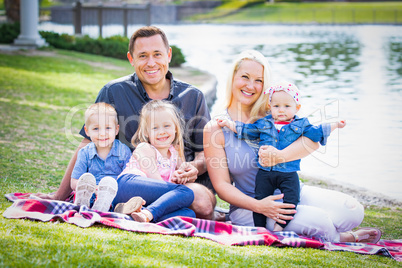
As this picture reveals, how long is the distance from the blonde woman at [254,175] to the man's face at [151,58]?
0.68m

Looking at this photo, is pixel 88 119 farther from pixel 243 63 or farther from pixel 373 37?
pixel 373 37

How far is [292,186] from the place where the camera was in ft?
12.9

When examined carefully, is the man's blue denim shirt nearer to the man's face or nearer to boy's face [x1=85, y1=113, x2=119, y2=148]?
boy's face [x1=85, y1=113, x2=119, y2=148]

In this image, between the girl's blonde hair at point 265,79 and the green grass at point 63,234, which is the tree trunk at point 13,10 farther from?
the girl's blonde hair at point 265,79

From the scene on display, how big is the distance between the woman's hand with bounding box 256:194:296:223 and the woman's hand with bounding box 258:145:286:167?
0.88 ft

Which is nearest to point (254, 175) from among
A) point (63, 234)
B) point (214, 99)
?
point (63, 234)

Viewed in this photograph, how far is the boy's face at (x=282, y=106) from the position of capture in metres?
3.99

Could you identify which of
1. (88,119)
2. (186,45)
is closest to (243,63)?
(88,119)

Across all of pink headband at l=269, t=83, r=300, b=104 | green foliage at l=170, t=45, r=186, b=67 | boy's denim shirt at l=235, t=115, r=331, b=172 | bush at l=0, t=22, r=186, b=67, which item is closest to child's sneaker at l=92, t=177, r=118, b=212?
boy's denim shirt at l=235, t=115, r=331, b=172

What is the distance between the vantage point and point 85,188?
3818 mm

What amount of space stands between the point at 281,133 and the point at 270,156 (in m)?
0.26

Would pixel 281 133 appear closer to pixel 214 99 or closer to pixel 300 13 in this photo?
pixel 214 99

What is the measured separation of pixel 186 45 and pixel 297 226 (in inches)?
883

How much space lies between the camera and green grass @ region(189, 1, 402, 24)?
46.9m
